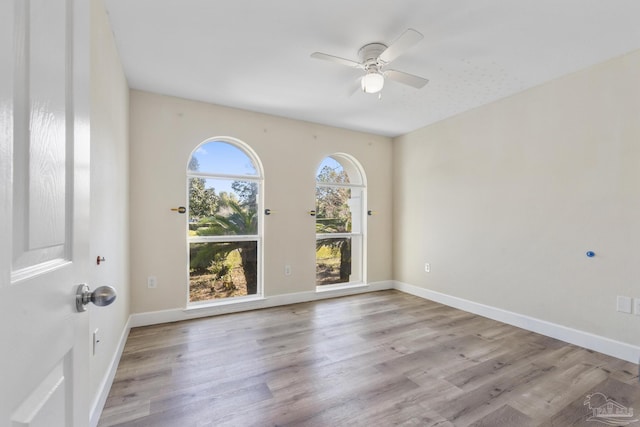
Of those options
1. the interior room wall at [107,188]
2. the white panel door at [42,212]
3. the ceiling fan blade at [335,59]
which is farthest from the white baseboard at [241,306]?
the ceiling fan blade at [335,59]

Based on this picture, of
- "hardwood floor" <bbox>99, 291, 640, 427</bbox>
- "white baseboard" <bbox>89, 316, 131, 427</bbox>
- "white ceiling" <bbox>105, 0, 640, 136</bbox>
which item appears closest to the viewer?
"white baseboard" <bbox>89, 316, 131, 427</bbox>

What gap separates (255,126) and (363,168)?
1786mm

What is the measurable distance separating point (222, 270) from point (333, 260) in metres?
1.65

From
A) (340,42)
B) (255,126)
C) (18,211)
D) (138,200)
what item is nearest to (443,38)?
(340,42)

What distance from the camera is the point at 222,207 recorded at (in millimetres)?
3654

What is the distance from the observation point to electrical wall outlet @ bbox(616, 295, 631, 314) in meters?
2.37

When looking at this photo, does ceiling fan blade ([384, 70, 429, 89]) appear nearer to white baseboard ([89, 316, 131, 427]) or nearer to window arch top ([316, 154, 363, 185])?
window arch top ([316, 154, 363, 185])

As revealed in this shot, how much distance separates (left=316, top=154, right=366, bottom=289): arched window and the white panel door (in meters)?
3.58

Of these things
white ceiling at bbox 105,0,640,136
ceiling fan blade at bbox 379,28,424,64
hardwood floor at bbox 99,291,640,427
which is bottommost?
hardwood floor at bbox 99,291,640,427

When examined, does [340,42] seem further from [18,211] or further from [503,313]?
[503,313]

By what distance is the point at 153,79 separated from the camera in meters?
2.86

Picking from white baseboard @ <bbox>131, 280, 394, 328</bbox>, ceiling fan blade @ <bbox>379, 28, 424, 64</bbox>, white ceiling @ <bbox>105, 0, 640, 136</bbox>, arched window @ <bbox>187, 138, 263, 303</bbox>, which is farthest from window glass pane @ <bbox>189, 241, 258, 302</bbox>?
ceiling fan blade @ <bbox>379, 28, 424, 64</bbox>

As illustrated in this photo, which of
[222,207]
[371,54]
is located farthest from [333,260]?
[371,54]

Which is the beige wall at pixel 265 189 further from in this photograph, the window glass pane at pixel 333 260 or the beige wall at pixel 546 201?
the beige wall at pixel 546 201
